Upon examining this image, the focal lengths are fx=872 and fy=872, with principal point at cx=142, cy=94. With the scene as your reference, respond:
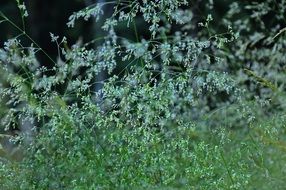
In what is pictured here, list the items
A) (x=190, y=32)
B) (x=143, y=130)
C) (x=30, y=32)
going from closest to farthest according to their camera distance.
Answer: (x=143, y=130) → (x=190, y=32) → (x=30, y=32)

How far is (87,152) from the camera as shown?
3154mm

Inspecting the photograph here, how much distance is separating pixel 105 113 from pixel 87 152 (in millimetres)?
227

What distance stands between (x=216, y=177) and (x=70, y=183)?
0.52 meters

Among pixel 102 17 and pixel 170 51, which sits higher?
pixel 170 51

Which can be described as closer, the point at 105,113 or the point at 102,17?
the point at 105,113

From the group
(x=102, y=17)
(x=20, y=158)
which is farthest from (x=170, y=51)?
(x=102, y=17)

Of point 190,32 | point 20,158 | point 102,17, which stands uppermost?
point 20,158

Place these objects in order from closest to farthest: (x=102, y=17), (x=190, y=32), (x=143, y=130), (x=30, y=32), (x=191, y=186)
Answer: (x=191, y=186) < (x=143, y=130) < (x=190, y=32) < (x=102, y=17) < (x=30, y=32)

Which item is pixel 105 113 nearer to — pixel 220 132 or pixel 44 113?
pixel 44 113

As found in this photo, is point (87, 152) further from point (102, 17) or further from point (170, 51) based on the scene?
point (102, 17)

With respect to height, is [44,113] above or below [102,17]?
above

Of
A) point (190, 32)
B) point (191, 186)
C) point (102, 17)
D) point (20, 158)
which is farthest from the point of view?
point (102, 17)

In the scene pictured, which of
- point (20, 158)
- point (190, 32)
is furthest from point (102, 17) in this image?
point (20, 158)

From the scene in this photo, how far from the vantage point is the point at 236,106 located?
3.37m
